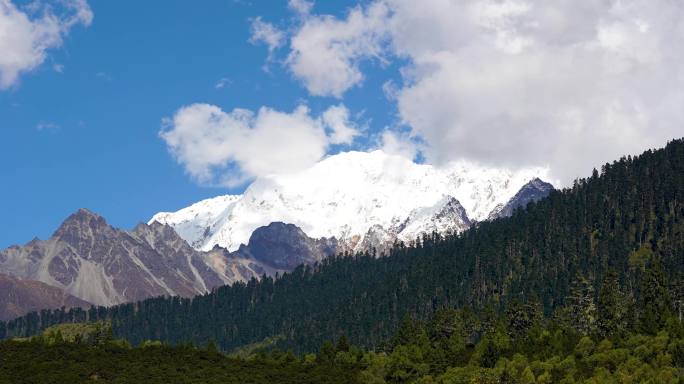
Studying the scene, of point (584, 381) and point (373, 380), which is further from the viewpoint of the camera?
point (373, 380)

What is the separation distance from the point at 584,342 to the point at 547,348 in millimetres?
7346

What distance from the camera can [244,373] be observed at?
197 metres

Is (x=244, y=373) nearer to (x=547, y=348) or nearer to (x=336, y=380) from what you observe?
(x=336, y=380)

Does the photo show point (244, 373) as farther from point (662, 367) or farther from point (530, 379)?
point (662, 367)

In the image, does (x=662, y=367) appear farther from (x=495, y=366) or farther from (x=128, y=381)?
(x=128, y=381)

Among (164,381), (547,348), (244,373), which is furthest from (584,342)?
(164,381)

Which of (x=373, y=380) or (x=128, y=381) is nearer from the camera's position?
(x=128, y=381)

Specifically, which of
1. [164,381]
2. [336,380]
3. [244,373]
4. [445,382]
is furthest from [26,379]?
[445,382]

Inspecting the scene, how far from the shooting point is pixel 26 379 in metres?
177

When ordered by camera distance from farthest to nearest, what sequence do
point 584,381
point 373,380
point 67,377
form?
point 373,380 → point 67,377 → point 584,381

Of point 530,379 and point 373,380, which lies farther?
point 373,380

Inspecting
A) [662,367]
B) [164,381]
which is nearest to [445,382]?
[662,367]

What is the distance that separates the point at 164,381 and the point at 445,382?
5178 cm

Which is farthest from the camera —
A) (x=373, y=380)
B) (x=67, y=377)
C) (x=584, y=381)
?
(x=373, y=380)
